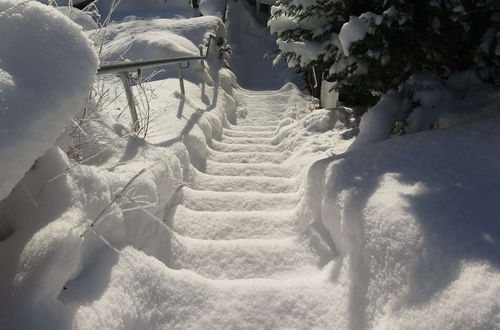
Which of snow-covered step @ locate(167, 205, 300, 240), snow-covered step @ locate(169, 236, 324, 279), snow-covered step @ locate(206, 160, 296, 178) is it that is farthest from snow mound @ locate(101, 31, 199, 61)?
snow-covered step @ locate(169, 236, 324, 279)

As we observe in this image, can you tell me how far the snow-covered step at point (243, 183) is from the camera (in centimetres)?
343

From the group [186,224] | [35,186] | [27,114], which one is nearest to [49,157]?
[35,186]

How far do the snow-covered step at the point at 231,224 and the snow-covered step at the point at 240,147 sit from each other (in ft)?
6.45

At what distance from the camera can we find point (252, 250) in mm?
2340

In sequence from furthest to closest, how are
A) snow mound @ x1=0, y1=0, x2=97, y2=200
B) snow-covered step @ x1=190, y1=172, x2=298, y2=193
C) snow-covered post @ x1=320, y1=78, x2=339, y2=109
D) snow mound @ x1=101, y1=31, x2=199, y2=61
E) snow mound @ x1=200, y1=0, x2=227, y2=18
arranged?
snow mound @ x1=200, y1=0, x2=227, y2=18 < snow mound @ x1=101, y1=31, x2=199, y2=61 < snow-covered post @ x1=320, y1=78, x2=339, y2=109 < snow-covered step @ x1=190, y1=172, x2=298, y2=193 < snow mound @ x1=0, y1=0, x2=97, y2=200

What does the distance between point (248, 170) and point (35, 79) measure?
9.32ft

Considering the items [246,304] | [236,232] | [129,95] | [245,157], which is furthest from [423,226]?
[245,157]

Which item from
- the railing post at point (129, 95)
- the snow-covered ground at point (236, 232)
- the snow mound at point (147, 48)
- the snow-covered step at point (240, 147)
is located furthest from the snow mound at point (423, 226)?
the snow mound at point (147, 48)

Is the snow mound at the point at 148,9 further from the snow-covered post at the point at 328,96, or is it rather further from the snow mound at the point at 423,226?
the snow mound at the point at 423,226

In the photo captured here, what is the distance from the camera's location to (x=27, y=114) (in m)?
1.11

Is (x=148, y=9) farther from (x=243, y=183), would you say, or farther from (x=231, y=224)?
(x=231, y=224)

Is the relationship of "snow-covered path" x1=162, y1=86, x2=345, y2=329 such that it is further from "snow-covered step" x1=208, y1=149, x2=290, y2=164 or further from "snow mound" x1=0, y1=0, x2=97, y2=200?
"snow mound" x1=0, y1=0, x2=97, y2=200

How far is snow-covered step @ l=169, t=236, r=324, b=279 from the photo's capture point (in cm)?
221

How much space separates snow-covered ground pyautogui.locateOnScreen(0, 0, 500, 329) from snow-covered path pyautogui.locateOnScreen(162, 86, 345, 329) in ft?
0.03
